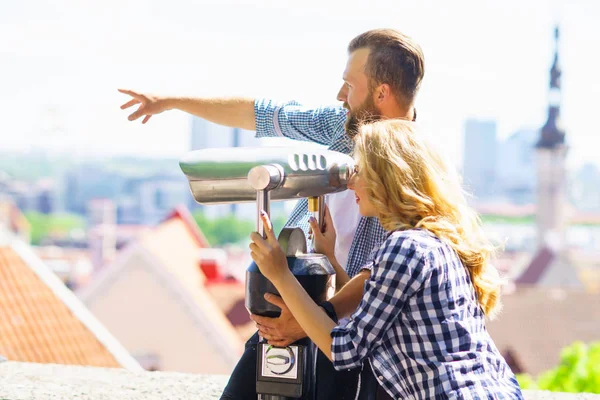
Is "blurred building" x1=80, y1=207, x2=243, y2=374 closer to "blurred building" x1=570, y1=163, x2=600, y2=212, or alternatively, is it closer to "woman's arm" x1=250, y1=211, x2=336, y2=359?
"woman's arm" x1=250, y1=211, x2=336, y2=359

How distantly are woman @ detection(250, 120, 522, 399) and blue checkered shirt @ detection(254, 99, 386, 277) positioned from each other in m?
0.18

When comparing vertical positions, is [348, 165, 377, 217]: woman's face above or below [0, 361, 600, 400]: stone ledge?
above

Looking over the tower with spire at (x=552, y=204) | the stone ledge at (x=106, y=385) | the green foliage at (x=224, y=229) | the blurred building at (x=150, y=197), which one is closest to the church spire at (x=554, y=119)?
the tower with spire at (x=552, y=204)

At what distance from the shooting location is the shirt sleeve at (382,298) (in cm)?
155

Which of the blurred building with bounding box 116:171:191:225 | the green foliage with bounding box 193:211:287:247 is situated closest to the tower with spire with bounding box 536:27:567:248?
the green foliage with bounding box 193:211:287:247

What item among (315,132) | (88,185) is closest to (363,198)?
(315,132)

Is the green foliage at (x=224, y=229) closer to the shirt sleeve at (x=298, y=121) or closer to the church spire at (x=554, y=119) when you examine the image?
the church spire at (x=554, y=119)

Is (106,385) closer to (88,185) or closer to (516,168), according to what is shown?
(88,185)

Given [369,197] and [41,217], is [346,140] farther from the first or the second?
[41,217]

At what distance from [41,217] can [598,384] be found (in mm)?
101059

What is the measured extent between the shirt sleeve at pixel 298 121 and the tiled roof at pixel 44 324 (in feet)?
30.0

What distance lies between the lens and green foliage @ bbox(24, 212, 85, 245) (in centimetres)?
10275

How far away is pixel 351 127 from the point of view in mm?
1991

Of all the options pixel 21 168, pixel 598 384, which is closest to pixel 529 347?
pixel 598 384
